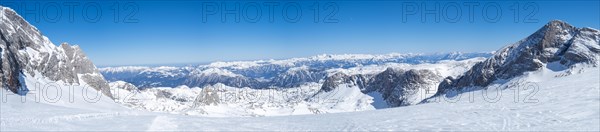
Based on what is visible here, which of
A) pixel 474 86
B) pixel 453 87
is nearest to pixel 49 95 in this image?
pixel 474 86

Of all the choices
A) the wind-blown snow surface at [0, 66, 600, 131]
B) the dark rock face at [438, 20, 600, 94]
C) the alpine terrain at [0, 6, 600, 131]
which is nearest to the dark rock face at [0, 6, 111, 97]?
the alpine terrain at [0, 6, 600, 131]

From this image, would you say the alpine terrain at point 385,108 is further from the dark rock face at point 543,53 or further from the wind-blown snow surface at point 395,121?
the dark rock face at point 543,53

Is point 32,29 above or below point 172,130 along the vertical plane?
above

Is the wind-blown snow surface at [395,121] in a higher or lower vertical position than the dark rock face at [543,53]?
lower

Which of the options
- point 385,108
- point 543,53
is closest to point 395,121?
point 385,108

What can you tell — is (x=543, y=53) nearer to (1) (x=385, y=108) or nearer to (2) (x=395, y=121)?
(1) (x=385, y=108)

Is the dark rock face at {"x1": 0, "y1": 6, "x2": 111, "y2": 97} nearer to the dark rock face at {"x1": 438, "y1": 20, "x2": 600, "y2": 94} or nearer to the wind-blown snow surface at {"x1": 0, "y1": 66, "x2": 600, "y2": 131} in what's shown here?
the wind-blown snow surface at {"x1": 0, "y1": 66, "x2": 600, "y2": 131}

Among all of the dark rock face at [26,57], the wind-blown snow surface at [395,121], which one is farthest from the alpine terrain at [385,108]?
the dark rock face at [26,57]

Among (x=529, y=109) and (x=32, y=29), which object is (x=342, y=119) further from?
(x=32, y=29)
